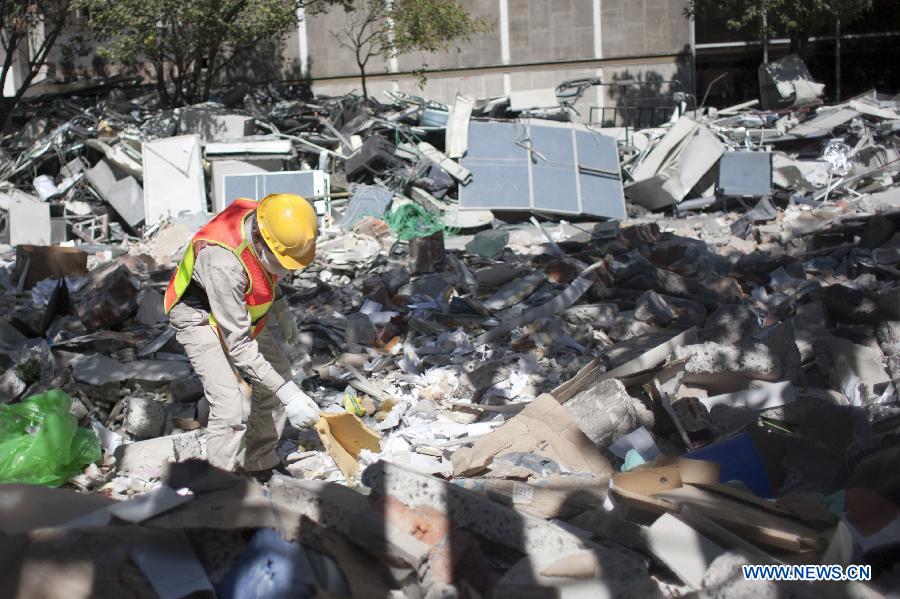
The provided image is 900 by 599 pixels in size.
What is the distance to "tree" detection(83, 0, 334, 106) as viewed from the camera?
48.4 ft

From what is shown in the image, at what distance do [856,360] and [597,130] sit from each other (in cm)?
933

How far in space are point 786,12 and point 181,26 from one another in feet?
42.9

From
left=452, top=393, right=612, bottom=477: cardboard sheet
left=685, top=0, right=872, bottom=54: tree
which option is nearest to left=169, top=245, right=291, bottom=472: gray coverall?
left=452, top=393, right=612, bottom=477: cardboard sheet

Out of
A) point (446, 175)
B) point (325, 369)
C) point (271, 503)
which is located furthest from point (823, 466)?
point (446, 175)

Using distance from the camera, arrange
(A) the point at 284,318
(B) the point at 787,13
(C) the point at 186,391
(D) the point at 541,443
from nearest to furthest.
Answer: (D) the point at 541,443 → (A) the point at 284,318 → (C) the point at 186,391 → (B) the point at 787,13

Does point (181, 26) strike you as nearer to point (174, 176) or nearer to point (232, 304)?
point (174, 176)

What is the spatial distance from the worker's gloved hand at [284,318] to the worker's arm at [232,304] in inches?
30.1

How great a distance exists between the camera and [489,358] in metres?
6.23

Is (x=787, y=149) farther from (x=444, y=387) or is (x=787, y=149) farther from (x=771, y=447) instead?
(x=771, y=447)

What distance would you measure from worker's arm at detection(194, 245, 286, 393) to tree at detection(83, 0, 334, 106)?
1255cm

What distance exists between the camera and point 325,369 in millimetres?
5883

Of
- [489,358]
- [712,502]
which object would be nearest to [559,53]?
[489,358]

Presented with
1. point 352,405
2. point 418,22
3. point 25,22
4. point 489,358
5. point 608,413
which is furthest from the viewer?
point 418,22

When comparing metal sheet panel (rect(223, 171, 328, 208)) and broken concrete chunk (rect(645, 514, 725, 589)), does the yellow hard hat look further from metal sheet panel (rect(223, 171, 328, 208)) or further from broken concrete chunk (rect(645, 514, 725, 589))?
metal sheet panel (rect(223, 171, 328, 208))
